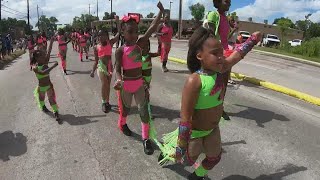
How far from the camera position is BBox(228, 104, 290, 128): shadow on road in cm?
689

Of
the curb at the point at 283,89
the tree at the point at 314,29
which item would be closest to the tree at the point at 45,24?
the tree at the point at 314,29

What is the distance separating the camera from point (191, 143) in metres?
3.83

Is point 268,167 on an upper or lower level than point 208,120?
lower

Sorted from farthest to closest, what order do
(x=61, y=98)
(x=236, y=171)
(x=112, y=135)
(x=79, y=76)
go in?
1. (x=79, y=76)
2. (x=61, y=98)
3. (x=112, y=135)
4. (x=236, y=171)

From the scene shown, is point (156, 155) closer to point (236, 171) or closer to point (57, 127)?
point (236, 171)

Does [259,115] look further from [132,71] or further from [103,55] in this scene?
[103,55]

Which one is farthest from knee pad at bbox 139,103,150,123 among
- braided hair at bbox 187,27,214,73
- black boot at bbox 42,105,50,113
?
black boot at bbox 42,105,50,113

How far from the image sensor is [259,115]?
7.22 metres

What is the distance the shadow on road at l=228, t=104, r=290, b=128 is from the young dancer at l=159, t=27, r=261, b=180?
311 centimetres

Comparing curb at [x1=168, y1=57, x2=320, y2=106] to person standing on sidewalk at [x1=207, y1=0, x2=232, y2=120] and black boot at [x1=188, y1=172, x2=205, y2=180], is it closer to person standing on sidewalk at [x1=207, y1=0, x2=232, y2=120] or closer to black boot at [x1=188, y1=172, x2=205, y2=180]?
person standing on sidewalk at [x1=207, y1=0, x2=232, y2=120]

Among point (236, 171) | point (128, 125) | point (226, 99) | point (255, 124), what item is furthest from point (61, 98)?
point (236, 171)

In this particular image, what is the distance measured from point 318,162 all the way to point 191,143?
7.56ft

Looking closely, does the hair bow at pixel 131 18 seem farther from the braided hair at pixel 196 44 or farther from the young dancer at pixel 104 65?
the young dancer at pixel 104 65

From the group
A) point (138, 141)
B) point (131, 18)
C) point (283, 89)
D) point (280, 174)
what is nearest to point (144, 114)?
point (138, 141)
